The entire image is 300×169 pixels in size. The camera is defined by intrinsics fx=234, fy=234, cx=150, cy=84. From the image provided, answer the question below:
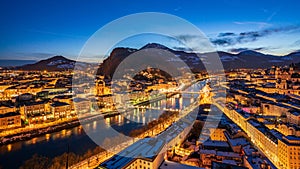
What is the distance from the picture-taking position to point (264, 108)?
5402 millimetres

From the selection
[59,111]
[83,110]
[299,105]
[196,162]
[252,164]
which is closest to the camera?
[252,164]

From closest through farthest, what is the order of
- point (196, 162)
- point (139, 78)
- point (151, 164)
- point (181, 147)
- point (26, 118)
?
1. point (151, 164)
2. point (196, 162)
3. point (181, 147)
4. point (26, 118)
5. point (139, 78)

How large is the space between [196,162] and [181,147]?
1.76ft

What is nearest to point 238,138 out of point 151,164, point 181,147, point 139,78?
point 181,147

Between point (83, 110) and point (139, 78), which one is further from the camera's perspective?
point (139, 78)

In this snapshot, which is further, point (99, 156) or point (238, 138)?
point (238, 138)

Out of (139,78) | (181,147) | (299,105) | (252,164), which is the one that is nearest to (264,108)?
(299,105)

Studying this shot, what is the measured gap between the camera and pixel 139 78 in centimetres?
1619

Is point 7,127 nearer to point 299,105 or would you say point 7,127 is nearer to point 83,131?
point 83,131

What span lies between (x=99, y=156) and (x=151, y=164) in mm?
1000

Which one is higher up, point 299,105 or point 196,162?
point 299,105

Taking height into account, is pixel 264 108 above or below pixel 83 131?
above

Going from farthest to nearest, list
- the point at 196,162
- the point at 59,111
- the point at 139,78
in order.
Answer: the point at 139,78 → the point at 59,111 → the point at 196,162

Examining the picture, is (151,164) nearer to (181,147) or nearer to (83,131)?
(181,147)
